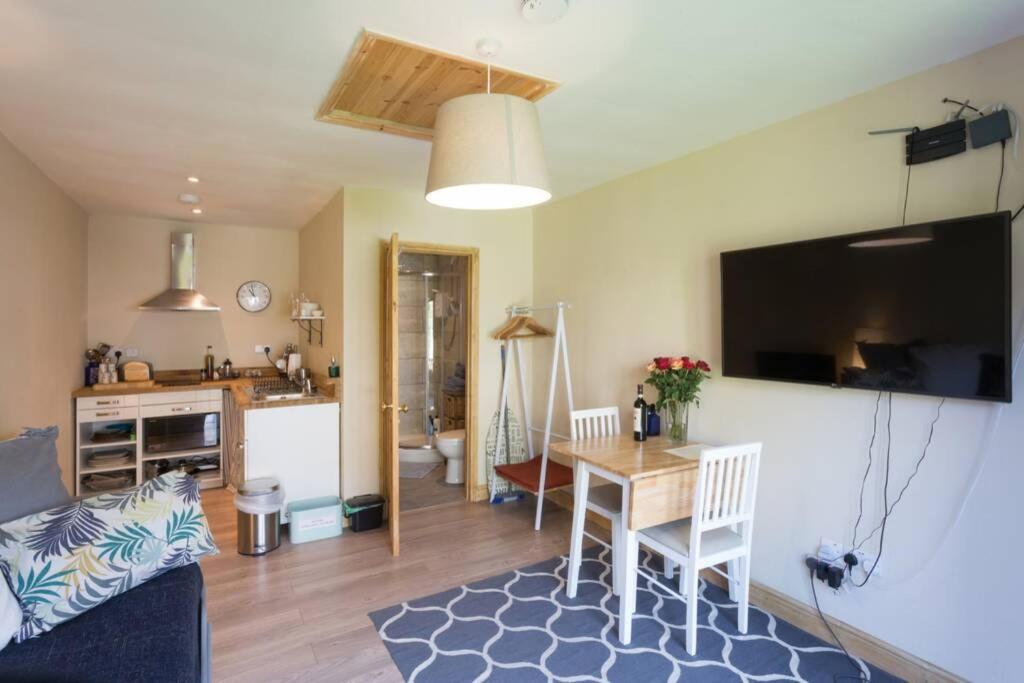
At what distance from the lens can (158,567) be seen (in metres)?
1.93

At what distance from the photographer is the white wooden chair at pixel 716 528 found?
91.5 inches

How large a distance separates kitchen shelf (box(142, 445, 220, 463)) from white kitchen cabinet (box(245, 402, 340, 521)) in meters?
1.56

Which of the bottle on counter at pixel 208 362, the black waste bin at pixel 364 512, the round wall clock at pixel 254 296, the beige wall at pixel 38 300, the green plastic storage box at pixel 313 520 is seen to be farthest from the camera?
the round wall clock at pixel 254 296

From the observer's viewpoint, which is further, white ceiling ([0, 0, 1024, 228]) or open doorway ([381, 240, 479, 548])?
open doorway ([381, 240, 479, 548])

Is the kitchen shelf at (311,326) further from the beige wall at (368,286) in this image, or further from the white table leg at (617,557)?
the white table leg at (617,557)

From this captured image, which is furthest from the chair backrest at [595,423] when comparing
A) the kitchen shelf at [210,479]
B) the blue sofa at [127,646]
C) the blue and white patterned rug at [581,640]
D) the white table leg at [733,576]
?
the kitchen shelf at [210,479]

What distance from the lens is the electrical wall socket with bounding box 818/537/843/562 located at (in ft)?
7.82

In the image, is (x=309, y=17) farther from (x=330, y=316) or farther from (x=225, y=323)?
(x=225, y=323)

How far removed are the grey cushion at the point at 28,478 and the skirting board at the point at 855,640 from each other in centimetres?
322

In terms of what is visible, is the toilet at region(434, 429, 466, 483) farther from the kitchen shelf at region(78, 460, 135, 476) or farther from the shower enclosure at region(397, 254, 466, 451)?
the kitchen shelf at region(78, 460, 135, 476)

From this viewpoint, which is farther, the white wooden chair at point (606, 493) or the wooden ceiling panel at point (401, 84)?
the white wooden chair at point (606, 493)

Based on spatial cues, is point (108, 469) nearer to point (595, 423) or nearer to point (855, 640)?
point (595, 423)

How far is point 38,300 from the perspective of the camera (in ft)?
10.8

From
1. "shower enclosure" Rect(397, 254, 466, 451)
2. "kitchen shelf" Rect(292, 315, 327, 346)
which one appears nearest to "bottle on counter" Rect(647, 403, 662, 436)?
"kitchen shelf" Rect(292, 315, 327, 346)
